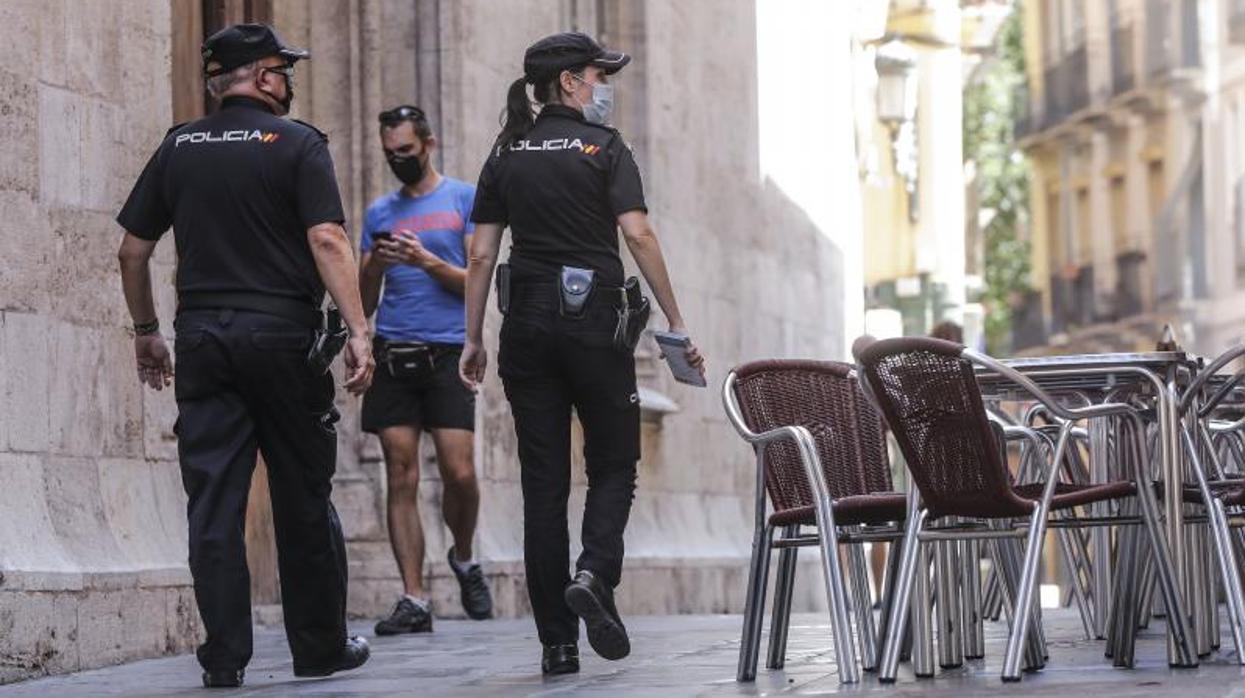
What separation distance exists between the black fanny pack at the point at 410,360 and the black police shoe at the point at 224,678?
3245 millimetres

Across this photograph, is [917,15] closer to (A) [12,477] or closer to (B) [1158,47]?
(B) [1158,47]

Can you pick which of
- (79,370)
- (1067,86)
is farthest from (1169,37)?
(79,370)

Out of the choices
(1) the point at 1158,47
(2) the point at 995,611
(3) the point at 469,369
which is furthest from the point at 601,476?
(1) the point at 1158,47

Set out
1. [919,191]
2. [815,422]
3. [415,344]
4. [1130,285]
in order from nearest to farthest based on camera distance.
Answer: [815,422] < [415,344] < [919,191] < [1130,285]

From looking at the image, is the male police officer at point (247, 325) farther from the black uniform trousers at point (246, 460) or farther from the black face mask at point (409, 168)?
the black face mask at point (409, 168)

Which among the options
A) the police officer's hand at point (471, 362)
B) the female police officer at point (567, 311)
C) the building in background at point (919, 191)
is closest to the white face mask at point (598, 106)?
the female police officer at point (567, 311)

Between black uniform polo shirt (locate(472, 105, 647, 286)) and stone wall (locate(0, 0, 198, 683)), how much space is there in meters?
1.67

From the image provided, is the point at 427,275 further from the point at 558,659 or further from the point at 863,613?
the point at 863,613

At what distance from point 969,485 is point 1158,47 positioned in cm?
4908

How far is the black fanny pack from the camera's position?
12.2 metres

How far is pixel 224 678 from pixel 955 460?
2192 mm

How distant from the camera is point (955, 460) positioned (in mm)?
8367

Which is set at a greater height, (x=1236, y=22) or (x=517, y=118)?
(x=1236, y=22)

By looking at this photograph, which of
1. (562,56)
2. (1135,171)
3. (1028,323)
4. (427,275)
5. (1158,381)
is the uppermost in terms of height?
(1135,171)
